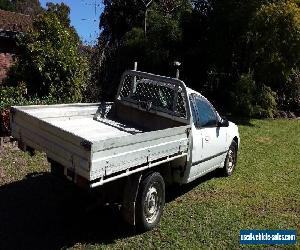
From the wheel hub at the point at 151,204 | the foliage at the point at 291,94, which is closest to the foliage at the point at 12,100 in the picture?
the wheel hub at the point at 151,204

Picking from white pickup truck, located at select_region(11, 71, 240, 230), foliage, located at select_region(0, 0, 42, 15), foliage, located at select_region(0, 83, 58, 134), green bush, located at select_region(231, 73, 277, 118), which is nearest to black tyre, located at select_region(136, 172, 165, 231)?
white pickup truck, located at select_region(11, 71, 240, 230)

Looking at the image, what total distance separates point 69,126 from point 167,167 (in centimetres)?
183

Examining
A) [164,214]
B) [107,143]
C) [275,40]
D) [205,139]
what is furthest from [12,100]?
[275,40]

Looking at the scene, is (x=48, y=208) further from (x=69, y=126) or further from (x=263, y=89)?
(x=263, y=89)

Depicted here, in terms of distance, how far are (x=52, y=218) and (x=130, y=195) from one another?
1442 millimetres

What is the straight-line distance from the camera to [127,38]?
19.6 meters

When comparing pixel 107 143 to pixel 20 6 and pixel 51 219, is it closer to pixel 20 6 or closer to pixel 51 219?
pixel 51 219

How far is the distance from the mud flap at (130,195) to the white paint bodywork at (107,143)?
0.66ft

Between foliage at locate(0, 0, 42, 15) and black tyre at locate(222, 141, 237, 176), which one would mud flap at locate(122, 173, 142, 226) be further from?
foliage at locate(0, 0, 42, 15)

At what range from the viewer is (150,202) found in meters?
6.36

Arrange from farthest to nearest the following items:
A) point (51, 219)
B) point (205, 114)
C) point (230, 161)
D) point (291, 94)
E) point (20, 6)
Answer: point (20, 6)
point (291, 94)
point (230, 161)
point (205, 114)
point (51, 219)

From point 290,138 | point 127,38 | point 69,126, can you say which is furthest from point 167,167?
point 127,38

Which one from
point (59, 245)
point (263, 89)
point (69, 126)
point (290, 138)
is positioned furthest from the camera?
point (263, 89)

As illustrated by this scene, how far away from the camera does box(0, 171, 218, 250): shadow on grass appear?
5891 mm
